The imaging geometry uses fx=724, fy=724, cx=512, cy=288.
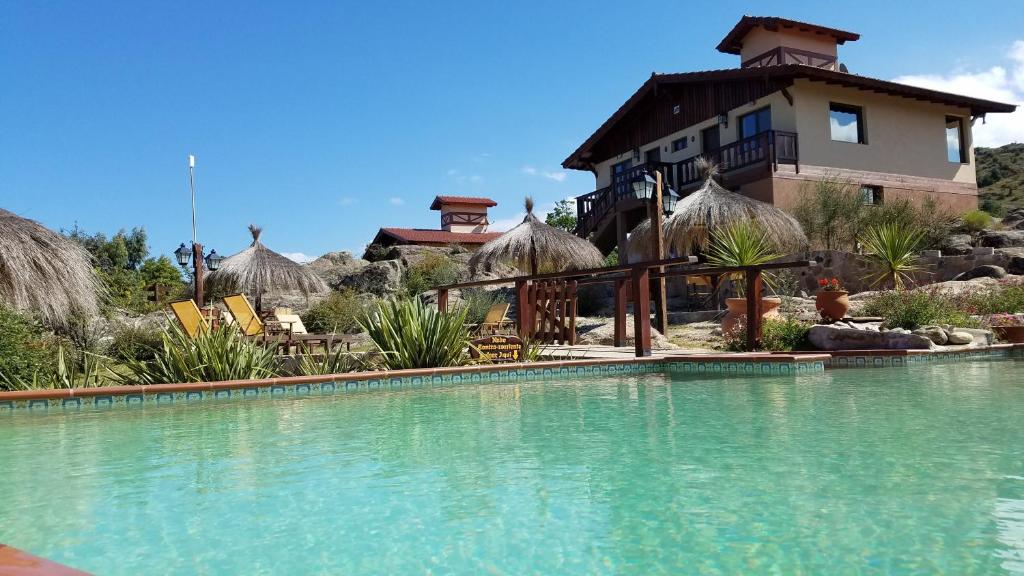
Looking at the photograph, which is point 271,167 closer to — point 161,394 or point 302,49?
point 302,49

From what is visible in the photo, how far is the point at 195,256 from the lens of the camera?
53.0 ft

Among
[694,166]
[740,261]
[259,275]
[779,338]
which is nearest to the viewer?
[779,338]

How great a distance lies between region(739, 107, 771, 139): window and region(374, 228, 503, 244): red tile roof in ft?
71.5

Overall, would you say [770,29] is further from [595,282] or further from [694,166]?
[595,282]

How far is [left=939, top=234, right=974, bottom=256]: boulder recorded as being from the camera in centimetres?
1703

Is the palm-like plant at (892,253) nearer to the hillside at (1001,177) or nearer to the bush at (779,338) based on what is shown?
the bush at (779,338)

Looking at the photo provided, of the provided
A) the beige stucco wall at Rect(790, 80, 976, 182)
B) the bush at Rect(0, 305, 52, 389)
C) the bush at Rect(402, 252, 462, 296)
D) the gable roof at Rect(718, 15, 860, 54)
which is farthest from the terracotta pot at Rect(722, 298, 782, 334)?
the gable roof at Rect(718, 15, 860, 54)

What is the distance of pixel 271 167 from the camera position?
83.0 ft

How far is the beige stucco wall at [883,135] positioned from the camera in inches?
759

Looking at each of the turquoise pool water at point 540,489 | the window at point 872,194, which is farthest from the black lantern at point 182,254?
the window at point 872,194

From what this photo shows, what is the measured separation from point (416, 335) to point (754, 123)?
15310 millimetres

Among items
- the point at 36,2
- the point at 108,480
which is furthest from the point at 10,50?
the point at 108,480

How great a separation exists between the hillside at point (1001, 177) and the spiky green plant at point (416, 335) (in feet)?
84.6

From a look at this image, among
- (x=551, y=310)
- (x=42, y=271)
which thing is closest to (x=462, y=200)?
(x=551, y=310)
